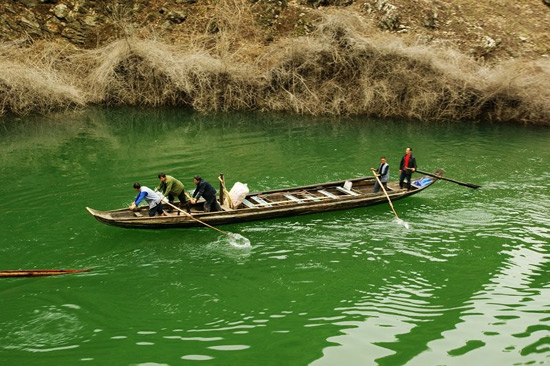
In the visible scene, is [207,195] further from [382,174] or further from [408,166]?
[408,166]

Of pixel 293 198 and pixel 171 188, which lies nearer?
pixel 171 188

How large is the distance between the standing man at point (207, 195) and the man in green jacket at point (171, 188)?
0.45 m

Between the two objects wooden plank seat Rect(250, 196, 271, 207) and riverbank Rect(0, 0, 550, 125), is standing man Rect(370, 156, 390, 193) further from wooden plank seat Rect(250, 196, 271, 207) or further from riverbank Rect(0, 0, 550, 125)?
riverbank Rect(0, 0, 550, 125)

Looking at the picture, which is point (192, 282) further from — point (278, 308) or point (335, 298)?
point (335, 298)

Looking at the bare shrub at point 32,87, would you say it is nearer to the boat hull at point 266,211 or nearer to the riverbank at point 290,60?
the riverbank at point 290,60

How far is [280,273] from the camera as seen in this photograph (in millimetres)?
12656

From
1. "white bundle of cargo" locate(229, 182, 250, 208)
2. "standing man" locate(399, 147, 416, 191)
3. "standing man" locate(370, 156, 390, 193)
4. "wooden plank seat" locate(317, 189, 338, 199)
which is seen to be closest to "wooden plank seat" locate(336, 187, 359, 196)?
"wooden plank seat" locate(317, 189, 338, 199)

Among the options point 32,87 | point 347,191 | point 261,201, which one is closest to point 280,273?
point 261,201

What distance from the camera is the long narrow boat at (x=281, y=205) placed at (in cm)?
1402

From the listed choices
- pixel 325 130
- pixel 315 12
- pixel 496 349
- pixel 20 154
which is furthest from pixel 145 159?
pixel 315 12

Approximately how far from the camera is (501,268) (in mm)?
13133

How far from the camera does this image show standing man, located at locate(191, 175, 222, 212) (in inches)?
576

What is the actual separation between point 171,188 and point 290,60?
1872 centimetres

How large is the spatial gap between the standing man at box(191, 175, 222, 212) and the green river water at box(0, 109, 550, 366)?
0.79 meters
